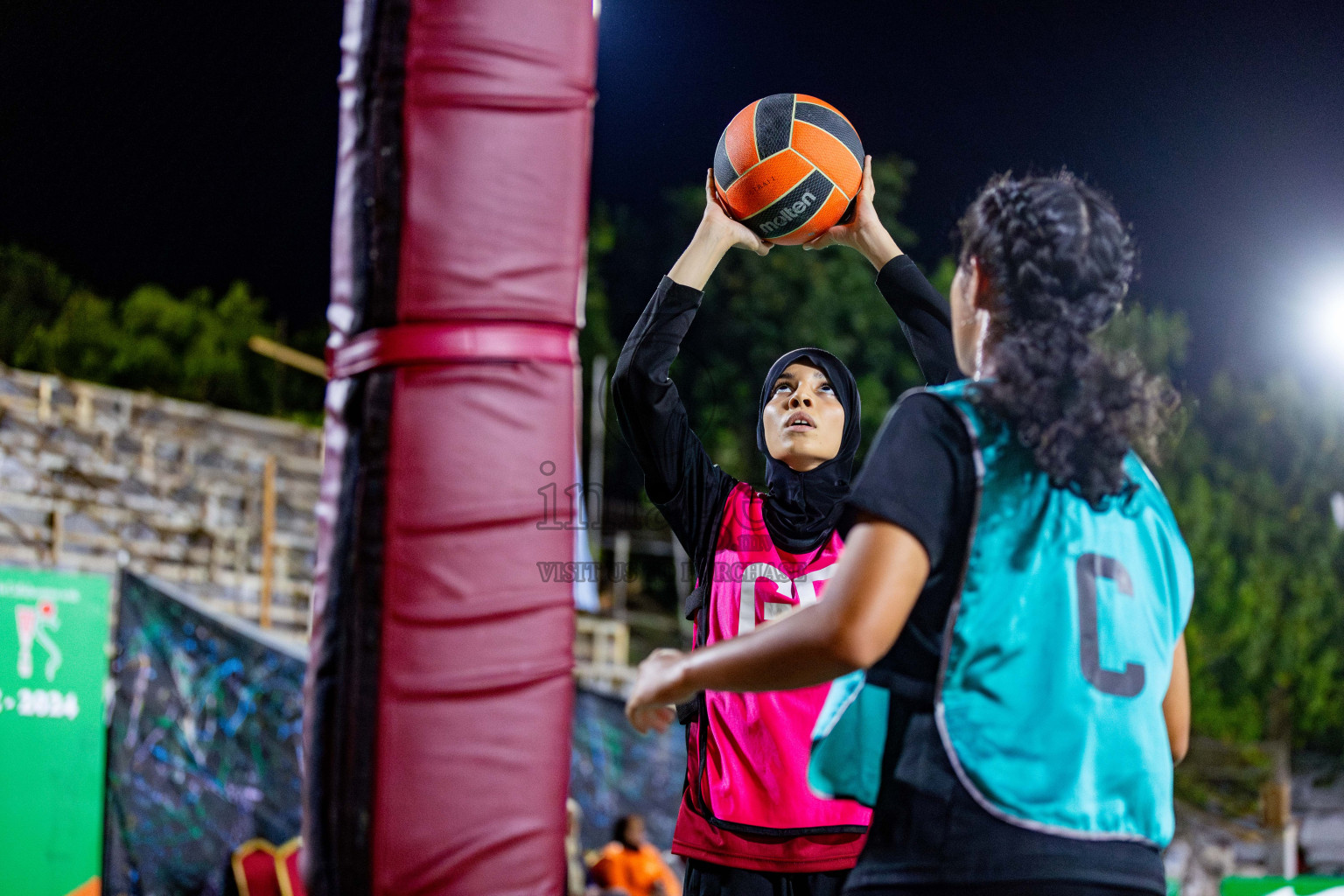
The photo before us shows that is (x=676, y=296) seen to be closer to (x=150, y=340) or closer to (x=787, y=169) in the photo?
(x=787, y=169)

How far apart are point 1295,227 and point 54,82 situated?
24.1m

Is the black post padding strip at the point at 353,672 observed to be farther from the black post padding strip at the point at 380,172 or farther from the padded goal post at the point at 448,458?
the black post padding strip at the point at 380,172

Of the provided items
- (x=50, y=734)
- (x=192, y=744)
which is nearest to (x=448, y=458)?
(x=192, y=744)

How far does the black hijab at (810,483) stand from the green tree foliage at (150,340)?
2723 cm

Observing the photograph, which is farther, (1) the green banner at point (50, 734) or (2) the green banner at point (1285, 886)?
(2) the green banner at point (1285, 886)

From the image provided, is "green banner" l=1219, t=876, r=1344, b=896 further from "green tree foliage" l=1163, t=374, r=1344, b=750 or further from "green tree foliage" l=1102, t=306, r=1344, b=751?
"green tree foliage" l=1163, t=374, r=1344, b=750

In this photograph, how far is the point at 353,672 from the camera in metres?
1.78

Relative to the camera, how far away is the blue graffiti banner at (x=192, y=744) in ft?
22.5

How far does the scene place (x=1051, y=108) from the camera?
59.2ft

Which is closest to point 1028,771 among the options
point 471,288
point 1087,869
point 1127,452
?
point 1087,869

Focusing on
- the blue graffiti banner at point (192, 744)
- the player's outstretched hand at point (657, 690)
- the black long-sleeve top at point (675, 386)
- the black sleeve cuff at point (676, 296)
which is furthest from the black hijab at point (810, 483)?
the blue graffiti banner at point (192, 744)

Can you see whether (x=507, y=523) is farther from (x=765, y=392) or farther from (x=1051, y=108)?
(x=1051, y=108)

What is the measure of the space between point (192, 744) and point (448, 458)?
20.0ft

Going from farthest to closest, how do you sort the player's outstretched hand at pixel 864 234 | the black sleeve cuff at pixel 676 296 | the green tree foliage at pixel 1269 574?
the green tree foliage at pixel 1269 574
the player's outstretched hand at pixel 864 234
the black sleeve cuff at pixel 676 296
